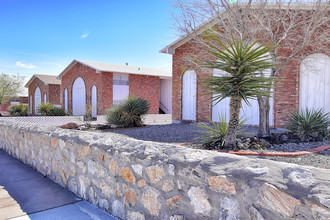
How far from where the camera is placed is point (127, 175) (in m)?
2.80

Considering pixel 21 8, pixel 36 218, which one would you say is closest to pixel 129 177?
pixel 36 218

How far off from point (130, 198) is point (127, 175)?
0.25 metres

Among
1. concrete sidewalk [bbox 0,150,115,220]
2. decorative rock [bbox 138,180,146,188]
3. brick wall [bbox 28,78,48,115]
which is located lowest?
concrete sidewalk [bbox 0,150,115,220]

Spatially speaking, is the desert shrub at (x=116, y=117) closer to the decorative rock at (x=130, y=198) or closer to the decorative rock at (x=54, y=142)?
the decorative rock at (x=54, y=142)

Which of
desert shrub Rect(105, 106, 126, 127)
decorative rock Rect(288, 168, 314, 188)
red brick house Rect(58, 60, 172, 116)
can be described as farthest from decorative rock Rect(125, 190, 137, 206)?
red brick house Rect(58, 60, 172, 116)

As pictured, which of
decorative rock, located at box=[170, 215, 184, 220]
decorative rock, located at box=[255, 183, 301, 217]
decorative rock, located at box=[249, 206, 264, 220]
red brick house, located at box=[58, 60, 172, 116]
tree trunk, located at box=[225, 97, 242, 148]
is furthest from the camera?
red brick house, located at box=[58, 60, 172, 116]

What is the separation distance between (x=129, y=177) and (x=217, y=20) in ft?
19.7

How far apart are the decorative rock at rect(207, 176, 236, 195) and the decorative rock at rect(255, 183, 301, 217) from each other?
199 millimetres

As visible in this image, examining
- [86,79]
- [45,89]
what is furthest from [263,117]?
[45,89]

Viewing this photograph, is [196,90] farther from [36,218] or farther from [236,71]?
[36,218]

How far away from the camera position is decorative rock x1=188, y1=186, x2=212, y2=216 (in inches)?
77.9

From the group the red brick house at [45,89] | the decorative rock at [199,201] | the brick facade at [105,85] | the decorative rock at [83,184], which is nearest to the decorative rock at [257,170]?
the decorative rock at [199,201]

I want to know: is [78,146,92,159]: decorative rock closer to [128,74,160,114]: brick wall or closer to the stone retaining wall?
the stone retaining wall

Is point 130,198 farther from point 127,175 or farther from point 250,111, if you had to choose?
point 250,111
